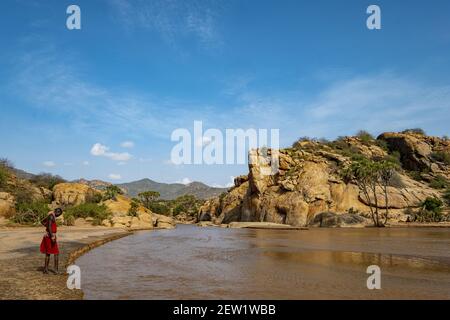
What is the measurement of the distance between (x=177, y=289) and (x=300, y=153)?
3172 inches

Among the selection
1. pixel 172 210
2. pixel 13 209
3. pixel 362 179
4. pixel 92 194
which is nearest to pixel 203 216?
pixel 172 210

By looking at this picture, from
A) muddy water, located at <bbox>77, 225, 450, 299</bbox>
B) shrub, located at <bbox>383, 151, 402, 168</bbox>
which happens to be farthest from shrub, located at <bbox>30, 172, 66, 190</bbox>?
shrub, located at <bbox>383, 151, 402, 168</bbox>

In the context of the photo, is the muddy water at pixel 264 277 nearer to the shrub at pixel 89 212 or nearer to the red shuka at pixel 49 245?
the red shuka at pixel 49 245

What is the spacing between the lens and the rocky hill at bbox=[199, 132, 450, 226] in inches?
2852

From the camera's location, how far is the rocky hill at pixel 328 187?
72.4 m

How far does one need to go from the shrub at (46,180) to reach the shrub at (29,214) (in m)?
35.5

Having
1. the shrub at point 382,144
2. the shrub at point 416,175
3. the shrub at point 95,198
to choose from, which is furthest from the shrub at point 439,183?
the shrub at point 95,198

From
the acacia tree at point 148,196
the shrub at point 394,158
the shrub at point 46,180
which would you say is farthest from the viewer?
the acacia tree at point 148,196

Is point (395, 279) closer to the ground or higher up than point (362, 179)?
closer to the ground

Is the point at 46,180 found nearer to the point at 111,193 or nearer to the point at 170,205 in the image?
the point at 111,193

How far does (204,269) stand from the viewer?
15922mm

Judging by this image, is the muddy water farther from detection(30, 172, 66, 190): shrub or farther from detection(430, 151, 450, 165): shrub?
detection(430, 151, 450, 165): shrub

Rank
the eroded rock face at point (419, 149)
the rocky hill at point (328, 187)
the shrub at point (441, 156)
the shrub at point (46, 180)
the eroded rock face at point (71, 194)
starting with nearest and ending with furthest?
the eroded rock face at point (71, 194), the rocky hill at point (328, 187), the shrub at point (46, 180), the eroded rock face at point (419, 149), the shrub at point (441, 156)
